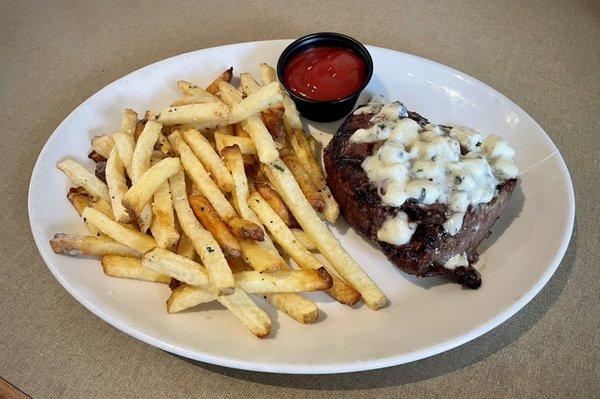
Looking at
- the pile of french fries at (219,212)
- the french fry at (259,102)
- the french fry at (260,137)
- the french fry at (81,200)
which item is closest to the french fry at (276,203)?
the pile of french fries at (219,212)

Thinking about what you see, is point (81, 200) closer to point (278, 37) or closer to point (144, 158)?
point (144, 158)

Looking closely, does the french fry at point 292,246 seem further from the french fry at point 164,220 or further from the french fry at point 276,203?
the french fry at point 164,220

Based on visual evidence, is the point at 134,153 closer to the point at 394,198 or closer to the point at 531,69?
the point at 394,198

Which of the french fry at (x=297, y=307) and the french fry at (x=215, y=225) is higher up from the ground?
the french fry at (x=215, y=225)

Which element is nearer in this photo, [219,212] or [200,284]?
[200,284]

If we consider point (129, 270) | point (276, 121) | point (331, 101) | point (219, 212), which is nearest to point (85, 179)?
point (129, 270)

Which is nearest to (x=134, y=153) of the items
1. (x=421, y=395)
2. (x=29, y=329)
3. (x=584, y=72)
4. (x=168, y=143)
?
(x=168, y=143)
